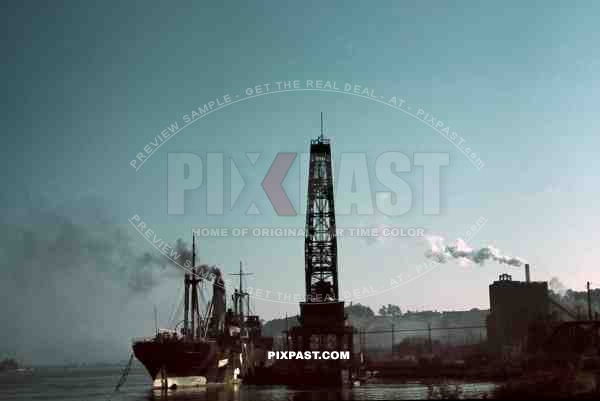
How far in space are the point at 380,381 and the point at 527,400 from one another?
48147 mm

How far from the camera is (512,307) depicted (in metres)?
124

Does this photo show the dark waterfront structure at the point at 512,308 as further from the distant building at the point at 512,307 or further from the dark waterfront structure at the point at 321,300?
the dark waterfront structure at the point at 321,300

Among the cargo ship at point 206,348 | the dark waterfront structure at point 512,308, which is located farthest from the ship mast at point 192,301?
the dark waterfront structure at point 512,308

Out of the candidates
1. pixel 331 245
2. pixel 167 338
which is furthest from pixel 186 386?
pixel 331 245

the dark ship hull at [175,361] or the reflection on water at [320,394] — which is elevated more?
the dark ship hull at [175,361]

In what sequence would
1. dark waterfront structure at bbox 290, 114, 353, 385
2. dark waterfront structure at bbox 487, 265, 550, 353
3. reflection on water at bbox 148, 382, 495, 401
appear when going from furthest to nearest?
1. dark waterfront structure at bbox 487, 265, 550, 353
2. dark waterfront structure at bbox 290, 114, 353, 385
3. reflection on water at bbox 148, 382, 495, 401

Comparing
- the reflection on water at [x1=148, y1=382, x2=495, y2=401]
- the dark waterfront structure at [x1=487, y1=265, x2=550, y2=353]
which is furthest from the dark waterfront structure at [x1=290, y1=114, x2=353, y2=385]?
the dark waterfront structure at [x1=487, y1=265, x2=550, y2=353]

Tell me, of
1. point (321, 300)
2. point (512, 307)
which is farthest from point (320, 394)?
point (512, 307)

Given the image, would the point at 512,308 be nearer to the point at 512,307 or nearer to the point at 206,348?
the point at 512,307

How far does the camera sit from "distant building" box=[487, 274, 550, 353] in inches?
4793

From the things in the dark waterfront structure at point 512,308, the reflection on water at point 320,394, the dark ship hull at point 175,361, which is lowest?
the reflection on water at point 320,394

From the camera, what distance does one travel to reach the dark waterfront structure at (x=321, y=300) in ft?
258

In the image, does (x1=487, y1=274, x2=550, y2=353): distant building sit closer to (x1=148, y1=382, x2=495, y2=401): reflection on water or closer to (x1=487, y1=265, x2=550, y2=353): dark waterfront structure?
(x1=487, y1=265, x2=550, y2=353): dark waterfront structure

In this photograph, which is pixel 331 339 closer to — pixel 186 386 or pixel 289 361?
pixel 289 361
